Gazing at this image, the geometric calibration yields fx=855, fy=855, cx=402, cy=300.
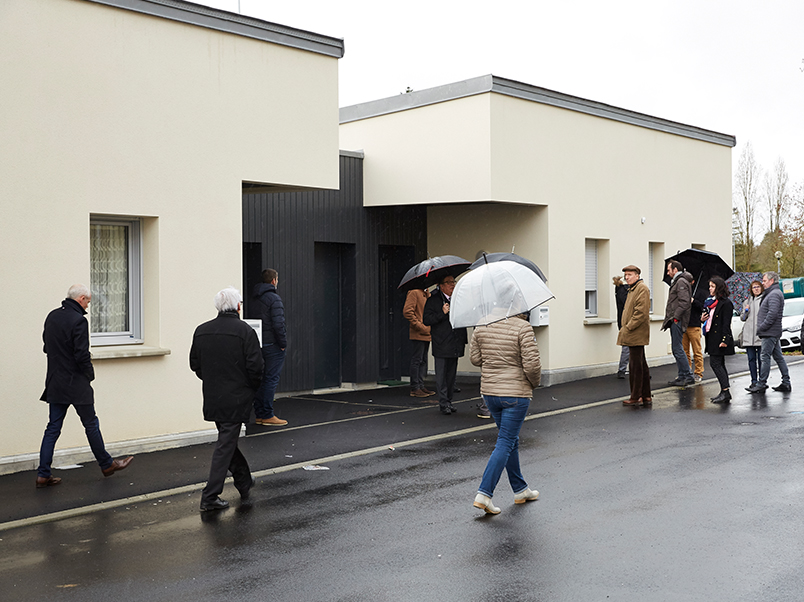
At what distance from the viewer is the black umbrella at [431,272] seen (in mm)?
12562

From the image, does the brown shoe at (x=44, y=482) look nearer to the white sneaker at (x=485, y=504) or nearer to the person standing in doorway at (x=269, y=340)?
the person standing in doorway at (x=269, y=340)

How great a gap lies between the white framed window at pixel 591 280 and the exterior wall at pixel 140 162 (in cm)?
724

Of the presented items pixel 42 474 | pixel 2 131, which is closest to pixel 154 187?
pixel 2 131

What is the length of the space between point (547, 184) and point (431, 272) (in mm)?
4232

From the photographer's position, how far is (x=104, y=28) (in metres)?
9.63

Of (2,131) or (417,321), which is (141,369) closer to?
(2,131)

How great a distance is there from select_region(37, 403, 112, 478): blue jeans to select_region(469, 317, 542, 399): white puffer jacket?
3894 mm

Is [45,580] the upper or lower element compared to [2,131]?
lower

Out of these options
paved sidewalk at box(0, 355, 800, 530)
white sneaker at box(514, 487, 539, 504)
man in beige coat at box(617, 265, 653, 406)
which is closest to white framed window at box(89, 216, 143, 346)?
paved sidewalk at box(0, 355, 800, 530)

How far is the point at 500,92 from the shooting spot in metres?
14.7

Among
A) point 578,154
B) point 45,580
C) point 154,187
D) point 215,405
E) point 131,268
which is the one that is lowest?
point 45,580

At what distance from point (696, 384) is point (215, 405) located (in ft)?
33.9

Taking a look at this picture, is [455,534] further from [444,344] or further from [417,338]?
[417,338]

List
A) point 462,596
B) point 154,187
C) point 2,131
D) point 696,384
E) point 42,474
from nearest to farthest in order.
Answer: point 462,596
point 42,474
point 2,131
point 154,187
point 696,384
